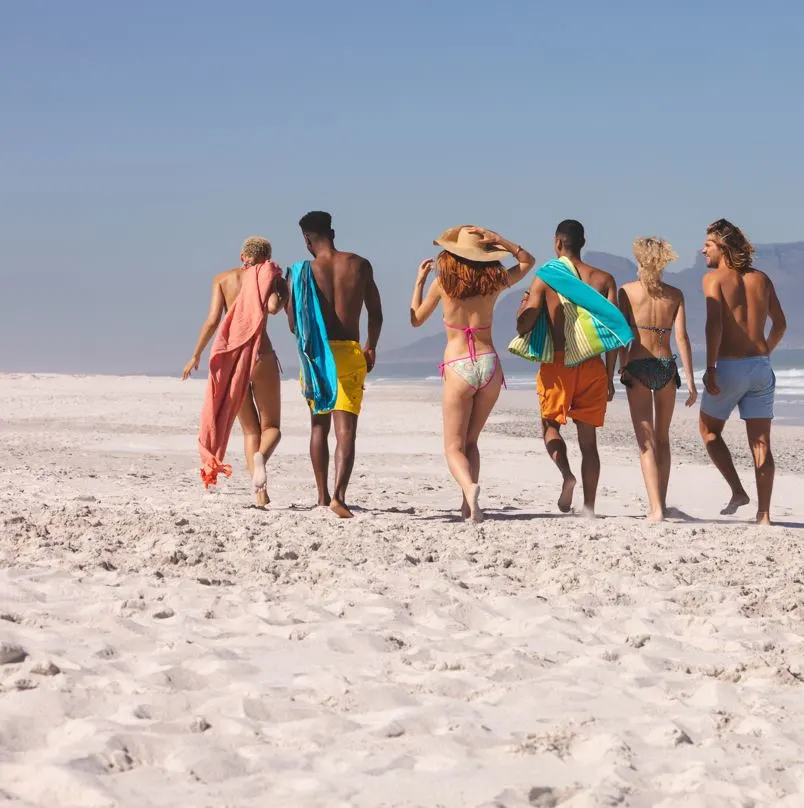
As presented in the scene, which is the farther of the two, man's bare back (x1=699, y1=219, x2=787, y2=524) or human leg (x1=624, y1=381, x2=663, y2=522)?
human leg (x1=624, y1=381, x2=663, y2=522)

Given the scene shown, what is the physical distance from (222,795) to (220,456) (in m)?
5.17

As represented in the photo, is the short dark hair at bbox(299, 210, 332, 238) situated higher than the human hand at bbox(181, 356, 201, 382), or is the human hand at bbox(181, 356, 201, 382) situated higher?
the short dark hair at bbox(299, 210, 332, 238)

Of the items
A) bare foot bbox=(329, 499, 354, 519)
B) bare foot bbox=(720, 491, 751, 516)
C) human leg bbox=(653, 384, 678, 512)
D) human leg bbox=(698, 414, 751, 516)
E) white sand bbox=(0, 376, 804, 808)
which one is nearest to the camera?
white sand bbox=(0, 376, 804, 808)

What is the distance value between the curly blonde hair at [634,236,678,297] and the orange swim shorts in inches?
24.4

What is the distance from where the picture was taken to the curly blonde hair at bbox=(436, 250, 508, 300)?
7199 mm

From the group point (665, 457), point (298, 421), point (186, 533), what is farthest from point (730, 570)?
point (298, 421)

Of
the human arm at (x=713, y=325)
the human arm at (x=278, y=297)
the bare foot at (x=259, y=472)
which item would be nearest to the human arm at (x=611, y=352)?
the human arm at (x=713, y=325)

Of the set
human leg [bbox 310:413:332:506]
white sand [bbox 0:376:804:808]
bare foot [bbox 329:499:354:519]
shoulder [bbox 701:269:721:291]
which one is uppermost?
shoulder [bbox 701:269:721:291]

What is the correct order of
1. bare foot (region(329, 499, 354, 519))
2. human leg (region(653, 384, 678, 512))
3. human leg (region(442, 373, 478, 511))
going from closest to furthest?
human leg (region(442, 373, 478, 511)), bare foot (region(329, 499, 354, 519)), human leg (region(653, 384, 678, 512))

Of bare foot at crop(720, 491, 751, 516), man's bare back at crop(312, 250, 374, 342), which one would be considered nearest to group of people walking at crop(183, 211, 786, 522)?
man's bare back at crop(312, 250, 374, 342)

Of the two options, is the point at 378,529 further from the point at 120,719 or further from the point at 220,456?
the point at 120,719

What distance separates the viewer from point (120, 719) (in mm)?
3750

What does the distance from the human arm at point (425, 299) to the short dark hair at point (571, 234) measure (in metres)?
0.98

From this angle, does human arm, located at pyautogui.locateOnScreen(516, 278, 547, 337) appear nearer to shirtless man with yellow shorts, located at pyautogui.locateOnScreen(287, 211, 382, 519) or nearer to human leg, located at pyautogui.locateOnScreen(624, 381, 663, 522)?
human leg, located at pyautogui.locateOnScreen(624, 381, 663, 522)
